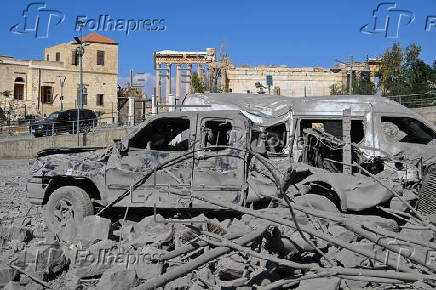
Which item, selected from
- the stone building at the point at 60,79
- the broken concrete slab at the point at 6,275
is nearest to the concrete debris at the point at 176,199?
the broken concrete slab at the point at 6,275

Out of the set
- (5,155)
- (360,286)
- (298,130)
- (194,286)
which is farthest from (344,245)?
(5,155)

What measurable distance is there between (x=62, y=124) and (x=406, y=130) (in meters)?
27.0

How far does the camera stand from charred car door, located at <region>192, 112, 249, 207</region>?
24.9ft

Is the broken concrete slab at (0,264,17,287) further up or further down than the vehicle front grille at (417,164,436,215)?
further down

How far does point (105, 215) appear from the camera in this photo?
826cm

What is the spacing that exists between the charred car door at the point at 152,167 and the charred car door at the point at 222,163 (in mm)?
156

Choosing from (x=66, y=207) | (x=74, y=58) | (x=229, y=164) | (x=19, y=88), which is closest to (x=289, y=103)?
(x=229, y=164)

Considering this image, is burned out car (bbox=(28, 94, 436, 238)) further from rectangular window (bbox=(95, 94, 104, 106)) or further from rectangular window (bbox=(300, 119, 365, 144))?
rectangular window (bbox=(95, 94, 104, 106))

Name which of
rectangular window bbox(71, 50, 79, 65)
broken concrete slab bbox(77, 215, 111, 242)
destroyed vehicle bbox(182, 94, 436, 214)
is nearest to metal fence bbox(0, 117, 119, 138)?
rectangular window bbox(71, 50, 79, 65)

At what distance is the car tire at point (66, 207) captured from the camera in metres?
7.97

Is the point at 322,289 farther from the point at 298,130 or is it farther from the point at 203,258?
the point at 298,130

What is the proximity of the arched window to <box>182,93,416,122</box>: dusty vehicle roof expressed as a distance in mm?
45286

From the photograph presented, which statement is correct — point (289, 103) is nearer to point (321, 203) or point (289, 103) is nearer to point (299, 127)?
point (299, 127)

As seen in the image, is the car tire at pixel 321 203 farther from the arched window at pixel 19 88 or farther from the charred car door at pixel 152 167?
the arched window at pixel 19 88
